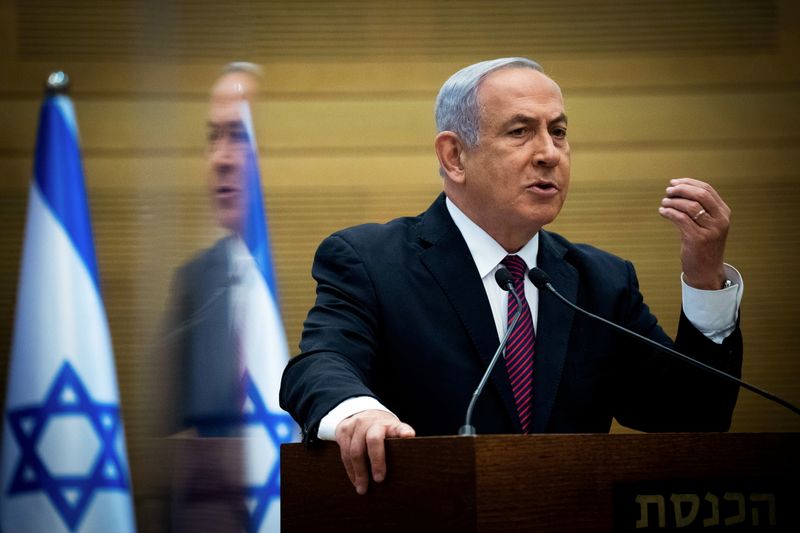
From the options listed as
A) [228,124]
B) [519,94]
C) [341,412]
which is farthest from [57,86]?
[341,412]

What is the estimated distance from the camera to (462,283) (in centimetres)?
195

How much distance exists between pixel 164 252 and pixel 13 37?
1168 mm

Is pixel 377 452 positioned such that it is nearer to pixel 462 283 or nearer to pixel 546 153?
pixel 462 283

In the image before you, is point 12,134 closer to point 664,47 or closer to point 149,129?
point 149,129

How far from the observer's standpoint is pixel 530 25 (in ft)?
13.3

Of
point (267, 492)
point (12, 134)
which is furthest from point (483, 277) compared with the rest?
point (12, 134)

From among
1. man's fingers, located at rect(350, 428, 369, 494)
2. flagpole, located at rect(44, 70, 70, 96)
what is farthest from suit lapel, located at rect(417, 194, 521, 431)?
flagpole, located at rect(44, 70, 70, 96)

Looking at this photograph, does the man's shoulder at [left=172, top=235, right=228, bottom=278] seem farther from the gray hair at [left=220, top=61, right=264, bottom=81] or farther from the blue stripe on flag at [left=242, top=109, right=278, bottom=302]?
the gray hair at [left=220, top=61, right=264, bottom=81]

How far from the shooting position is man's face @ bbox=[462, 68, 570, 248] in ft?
6.67

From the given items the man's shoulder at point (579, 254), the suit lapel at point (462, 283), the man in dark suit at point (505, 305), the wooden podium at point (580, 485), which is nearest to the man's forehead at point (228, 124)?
the man in dark suit at point (505, 305)

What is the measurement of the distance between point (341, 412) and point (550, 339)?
595 mm

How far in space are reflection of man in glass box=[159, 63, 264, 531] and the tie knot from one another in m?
1.38

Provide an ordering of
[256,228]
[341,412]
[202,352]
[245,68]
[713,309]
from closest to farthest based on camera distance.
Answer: [341,412] → [713,309] → [202,352] → [256,228] → [245,68]

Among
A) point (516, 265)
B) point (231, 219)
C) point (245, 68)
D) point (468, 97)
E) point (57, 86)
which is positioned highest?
point (245, 68)
